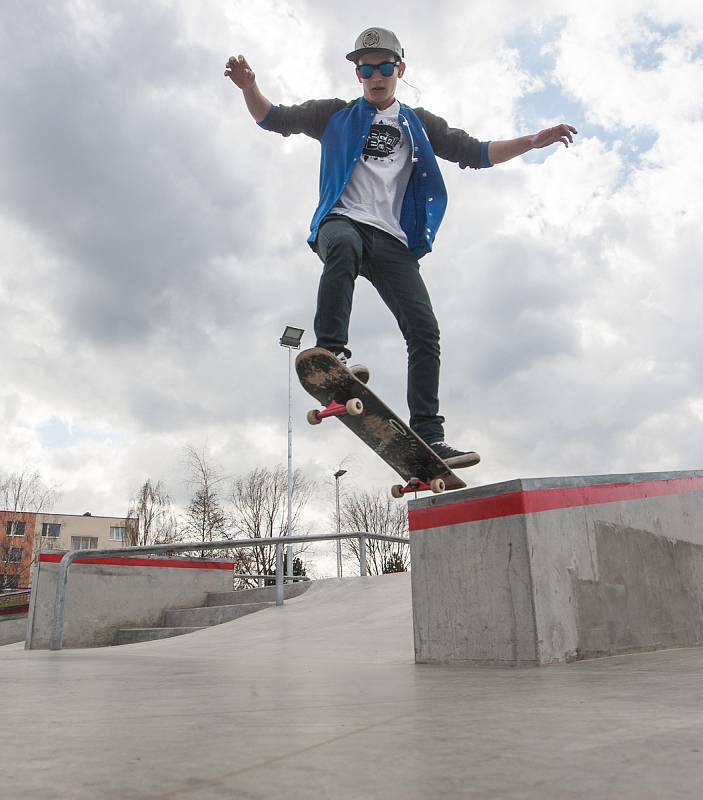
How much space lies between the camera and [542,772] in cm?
112

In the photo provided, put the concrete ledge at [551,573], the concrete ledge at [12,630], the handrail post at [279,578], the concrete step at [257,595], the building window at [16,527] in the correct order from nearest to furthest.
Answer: the concrete ledge at [551,573] < the handrail post at [279,578] < the concrete step at [257,595] < the concrete ledge at [12,630] < the building window at [16,527]

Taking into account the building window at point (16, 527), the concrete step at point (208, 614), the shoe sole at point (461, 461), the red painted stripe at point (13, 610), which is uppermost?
the building window at point (16, 527)

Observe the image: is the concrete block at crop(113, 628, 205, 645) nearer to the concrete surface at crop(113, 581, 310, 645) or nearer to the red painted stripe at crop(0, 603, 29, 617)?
the concrete surface at crop(113, 581, 310, 645)

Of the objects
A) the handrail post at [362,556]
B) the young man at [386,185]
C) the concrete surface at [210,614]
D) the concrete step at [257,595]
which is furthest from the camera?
the concrete step at [257,595]

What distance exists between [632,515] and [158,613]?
29.3 ft

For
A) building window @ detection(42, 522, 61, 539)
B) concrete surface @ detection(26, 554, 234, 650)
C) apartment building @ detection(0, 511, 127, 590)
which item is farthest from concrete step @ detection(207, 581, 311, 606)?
building window @ detection(42, 522, 61, 539)

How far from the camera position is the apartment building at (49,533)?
51500 mm

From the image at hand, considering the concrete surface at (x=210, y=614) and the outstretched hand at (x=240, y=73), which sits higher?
the outstretched hand at (x=240, y=73)

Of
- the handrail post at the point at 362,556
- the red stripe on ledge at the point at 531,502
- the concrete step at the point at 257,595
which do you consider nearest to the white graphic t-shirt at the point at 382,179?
the red stripe on ledge at the point at 531,502

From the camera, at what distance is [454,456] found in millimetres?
4617

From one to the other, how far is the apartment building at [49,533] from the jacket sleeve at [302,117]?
2007 inches

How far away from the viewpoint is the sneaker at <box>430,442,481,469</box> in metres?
4.59

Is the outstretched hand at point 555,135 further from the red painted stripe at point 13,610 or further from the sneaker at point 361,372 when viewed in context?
the red painted stripe at point 13,610

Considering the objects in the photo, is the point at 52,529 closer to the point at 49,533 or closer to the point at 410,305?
the point at 49,533
